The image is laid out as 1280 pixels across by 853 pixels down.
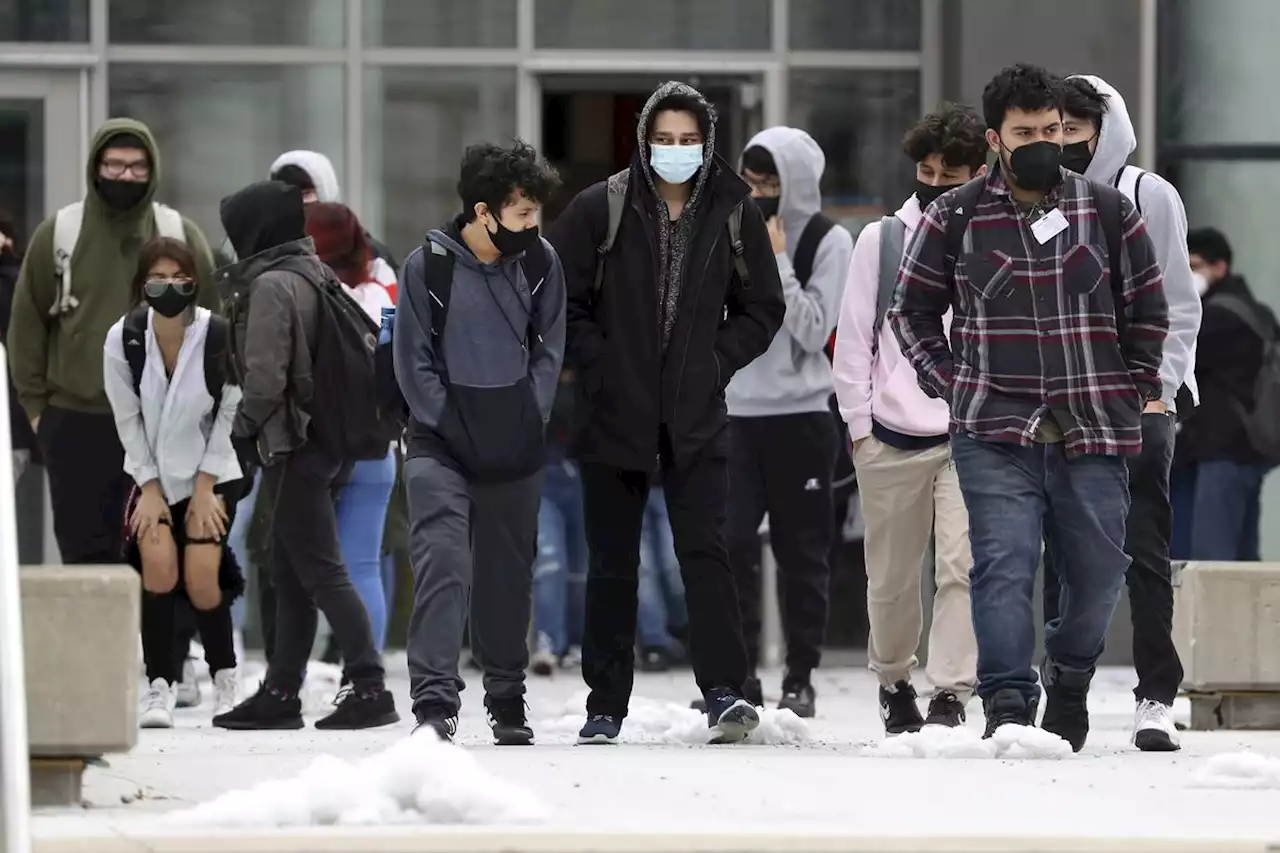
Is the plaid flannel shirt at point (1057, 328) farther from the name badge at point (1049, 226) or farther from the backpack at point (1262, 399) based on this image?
the backpack at point (1262, 399)

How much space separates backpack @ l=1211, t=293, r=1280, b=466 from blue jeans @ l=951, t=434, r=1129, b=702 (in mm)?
4852

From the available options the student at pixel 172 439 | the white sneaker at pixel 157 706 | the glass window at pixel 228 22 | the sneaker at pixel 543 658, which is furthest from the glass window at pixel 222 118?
the white sneaker at pixel 157 706

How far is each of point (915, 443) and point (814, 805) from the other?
282 cm

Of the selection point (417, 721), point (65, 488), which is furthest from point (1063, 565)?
point (65, 488)

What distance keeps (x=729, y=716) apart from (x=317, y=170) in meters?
4.00

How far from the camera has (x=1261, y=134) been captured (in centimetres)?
1410

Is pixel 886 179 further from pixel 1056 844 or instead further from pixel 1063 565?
pixel 1056 844

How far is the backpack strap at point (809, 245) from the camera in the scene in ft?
36.2

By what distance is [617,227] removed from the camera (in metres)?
9.30

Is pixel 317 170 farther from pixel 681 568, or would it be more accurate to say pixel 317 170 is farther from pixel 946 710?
pixel 946 710

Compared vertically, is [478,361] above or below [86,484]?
above

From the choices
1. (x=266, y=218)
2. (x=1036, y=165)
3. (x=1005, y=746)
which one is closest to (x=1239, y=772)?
(x=1005, y=746)

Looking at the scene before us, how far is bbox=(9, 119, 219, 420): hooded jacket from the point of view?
11305mm

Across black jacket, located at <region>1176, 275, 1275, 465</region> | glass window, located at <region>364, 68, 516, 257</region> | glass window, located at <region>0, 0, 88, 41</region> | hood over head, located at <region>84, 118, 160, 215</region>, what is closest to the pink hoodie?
hood over head, located at <region>84, 118, 160, 215</region>
